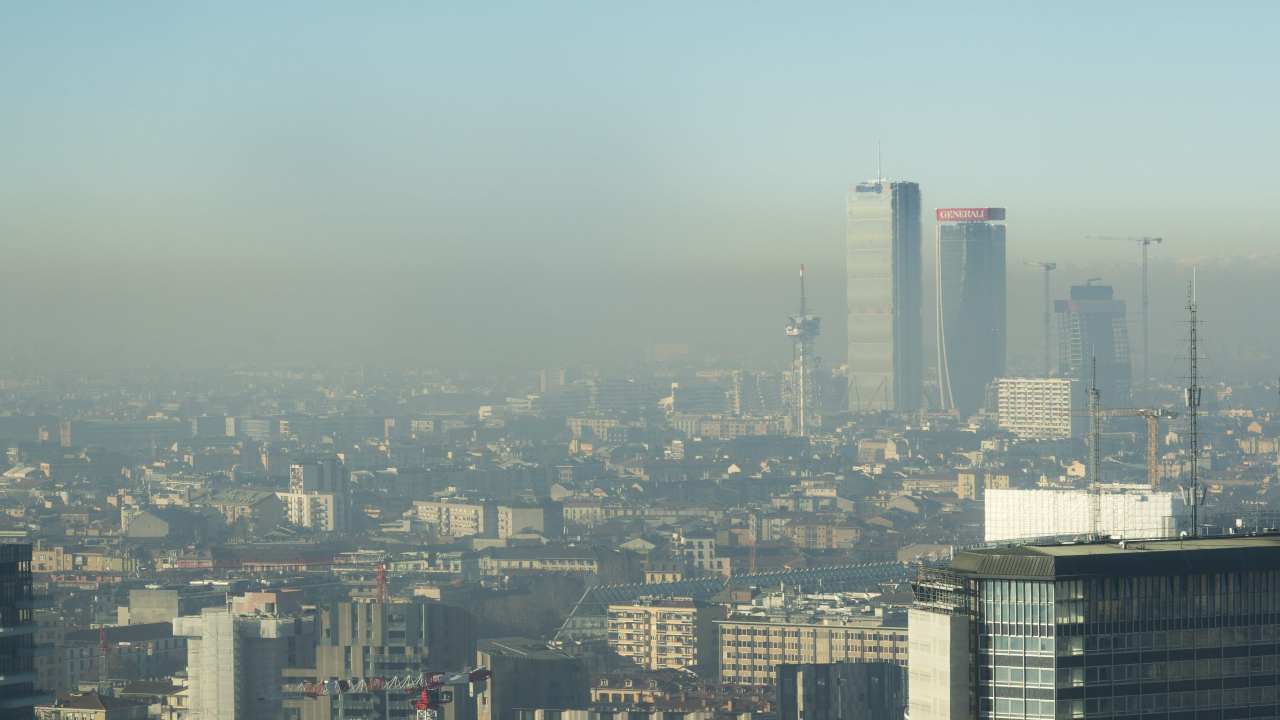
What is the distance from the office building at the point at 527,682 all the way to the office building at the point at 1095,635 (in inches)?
1754

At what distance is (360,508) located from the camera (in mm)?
174125

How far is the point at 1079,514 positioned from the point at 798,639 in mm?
23897

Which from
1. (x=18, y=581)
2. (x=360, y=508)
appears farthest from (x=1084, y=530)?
(x=360, y=508)

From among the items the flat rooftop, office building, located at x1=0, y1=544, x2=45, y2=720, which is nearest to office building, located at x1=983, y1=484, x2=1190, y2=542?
office building, located at x1=0, y1=544, x2=45, y2=720

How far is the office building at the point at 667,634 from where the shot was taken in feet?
324

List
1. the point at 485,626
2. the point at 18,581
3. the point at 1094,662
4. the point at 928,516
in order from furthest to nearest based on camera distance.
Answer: the point at 928,516, the point at 485,626, the point at 18,581, the point at 1094,662

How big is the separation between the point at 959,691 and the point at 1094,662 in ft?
6.08

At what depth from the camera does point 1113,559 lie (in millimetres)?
34688

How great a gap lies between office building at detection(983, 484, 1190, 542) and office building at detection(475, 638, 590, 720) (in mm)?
14664

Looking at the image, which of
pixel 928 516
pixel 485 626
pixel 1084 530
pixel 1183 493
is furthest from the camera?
pixel 928 516

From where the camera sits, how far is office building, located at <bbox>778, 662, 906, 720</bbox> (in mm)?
73812

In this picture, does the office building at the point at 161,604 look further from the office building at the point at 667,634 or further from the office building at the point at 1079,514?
the office building at the point at 1079,514

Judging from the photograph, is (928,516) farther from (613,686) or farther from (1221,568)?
(1221,568)

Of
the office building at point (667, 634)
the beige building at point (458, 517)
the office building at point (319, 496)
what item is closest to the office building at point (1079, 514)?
the office building at point (667, 634)
